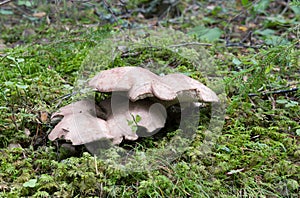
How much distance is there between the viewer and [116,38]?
13.4 feet

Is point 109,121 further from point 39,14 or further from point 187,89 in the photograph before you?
point 39,14

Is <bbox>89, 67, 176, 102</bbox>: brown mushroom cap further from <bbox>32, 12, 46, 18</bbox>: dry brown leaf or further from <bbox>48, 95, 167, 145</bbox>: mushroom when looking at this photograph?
<bbox>32, 12, 46, 18</bbox>: dry brown leaf

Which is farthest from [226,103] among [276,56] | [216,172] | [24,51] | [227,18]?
[227,18]

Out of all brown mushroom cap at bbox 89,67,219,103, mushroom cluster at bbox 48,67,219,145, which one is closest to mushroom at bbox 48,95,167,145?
mushroom cluster at bbox 48,67,219,145

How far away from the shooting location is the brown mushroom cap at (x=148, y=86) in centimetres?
223

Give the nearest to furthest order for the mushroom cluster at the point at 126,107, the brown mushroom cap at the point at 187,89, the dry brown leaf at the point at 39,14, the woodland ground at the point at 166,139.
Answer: the woodland ground at the point at 166,139
the mushroom cluster at the point at 126,107
the brown mushroom cap at the point at 187,89
the dry brown leaf at the point at 39,14

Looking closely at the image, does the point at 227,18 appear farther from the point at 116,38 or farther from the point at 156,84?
the point at 156,84

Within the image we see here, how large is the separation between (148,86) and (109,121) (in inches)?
13.2

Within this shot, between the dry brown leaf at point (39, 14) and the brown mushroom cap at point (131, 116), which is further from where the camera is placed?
the dry brown leaf at point (39, 14)

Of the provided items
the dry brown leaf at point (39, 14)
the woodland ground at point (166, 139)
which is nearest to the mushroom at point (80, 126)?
the woodland ground at point (166, 139)

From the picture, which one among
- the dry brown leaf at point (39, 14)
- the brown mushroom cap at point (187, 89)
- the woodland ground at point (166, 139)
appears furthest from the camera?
the dry brown leaf at point (39, 14)

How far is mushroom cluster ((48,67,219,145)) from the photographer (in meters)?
2.18

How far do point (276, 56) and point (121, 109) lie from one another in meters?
1.14

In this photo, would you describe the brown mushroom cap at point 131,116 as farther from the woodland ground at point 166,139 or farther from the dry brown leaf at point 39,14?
the dry brown leaf at point 39,14
